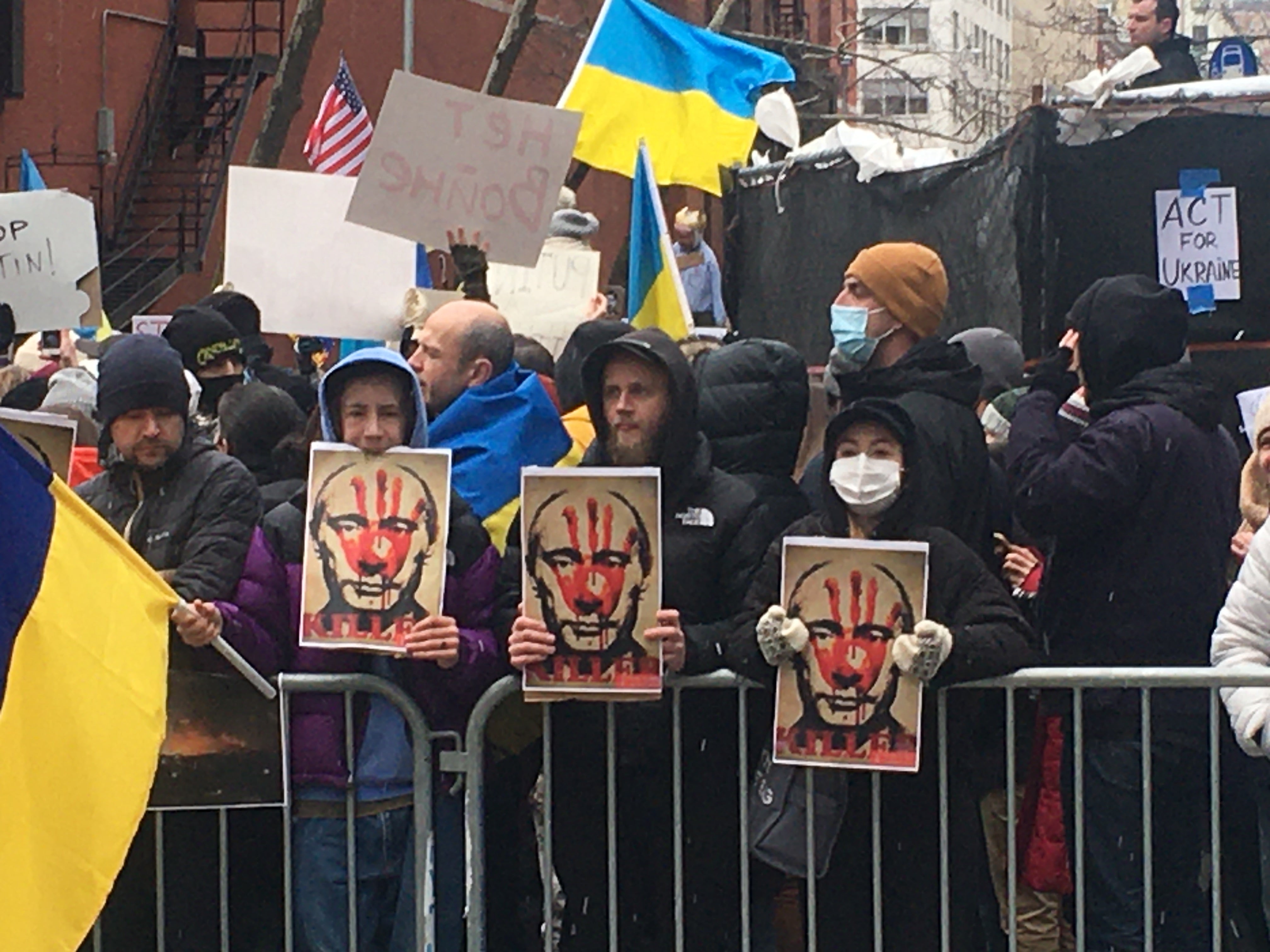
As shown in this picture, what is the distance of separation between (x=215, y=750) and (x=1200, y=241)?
212 inches

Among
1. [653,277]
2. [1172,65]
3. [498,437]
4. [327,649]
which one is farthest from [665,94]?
[327,649]

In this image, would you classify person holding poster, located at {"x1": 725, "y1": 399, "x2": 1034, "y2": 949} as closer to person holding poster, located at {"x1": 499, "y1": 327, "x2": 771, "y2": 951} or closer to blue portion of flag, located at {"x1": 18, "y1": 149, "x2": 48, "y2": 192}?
person holding poster, located at {"x1": 499, "y1": 327, "x2": 771, "y2": 951}

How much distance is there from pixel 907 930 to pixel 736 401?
1.45 meters

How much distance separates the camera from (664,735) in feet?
17.7

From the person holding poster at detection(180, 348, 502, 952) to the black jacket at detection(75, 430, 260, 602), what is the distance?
0.06 m

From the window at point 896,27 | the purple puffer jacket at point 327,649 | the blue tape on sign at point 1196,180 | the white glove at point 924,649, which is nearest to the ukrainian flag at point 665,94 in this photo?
the blue tape on sign at point 1196,180

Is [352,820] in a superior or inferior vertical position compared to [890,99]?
inferior

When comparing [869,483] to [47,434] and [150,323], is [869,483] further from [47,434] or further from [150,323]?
[150,323]

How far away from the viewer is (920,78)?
29.4 m

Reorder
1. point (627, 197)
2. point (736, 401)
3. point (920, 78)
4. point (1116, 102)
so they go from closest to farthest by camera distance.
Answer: point (736, 401) < point (1116, 102) < point (920, 78) < point (627, 197)

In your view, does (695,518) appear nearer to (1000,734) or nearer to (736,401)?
(736,401)

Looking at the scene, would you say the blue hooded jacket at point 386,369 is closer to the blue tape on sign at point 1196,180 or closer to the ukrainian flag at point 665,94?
the ukrainian flag at point 665,94

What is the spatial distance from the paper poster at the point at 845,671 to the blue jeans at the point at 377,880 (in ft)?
2.92

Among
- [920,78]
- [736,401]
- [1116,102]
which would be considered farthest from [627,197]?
[736,401]
